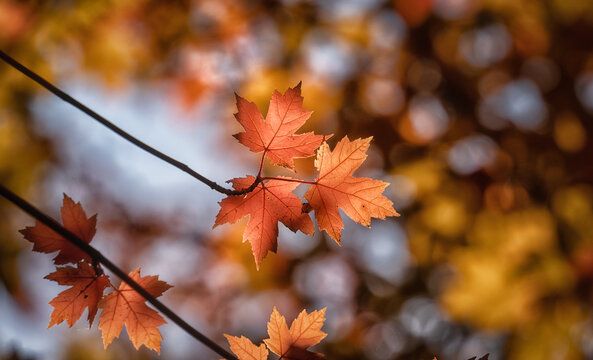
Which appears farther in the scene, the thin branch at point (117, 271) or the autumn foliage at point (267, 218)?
the autumn foliage at point (267, 218)

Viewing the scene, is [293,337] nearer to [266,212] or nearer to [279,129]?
[266,212]

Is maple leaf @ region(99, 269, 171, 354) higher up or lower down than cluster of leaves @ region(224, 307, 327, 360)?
higher up

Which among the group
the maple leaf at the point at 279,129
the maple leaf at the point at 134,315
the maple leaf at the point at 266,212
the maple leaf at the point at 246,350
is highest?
the maple leaf at the point at 279,129

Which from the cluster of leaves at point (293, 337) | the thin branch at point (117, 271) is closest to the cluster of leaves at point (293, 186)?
the cluster of leaves at point (293, 337)

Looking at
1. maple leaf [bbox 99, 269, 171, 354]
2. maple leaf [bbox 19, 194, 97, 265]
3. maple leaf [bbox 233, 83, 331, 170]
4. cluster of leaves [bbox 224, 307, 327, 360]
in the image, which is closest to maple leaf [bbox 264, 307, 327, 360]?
cluster of leaves [bbox 224, 307, 327, 360]

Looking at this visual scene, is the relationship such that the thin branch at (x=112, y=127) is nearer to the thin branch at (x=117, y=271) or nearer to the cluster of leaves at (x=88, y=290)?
the thin branch at (x=117, y=271)

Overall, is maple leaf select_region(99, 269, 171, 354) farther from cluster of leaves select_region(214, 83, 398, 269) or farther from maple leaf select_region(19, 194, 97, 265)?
cluster of leaves select_region(214, 83, 398, 269)

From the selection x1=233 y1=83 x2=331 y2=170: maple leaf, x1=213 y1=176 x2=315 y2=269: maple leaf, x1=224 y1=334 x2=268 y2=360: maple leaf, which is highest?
x1=233 y1=83 x2=331 y2=170: maple leaf

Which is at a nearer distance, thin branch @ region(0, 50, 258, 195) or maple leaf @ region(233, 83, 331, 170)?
thin branch @ region(0, 50, 258, 195)

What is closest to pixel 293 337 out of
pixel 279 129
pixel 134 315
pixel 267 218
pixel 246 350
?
pixel 246 350

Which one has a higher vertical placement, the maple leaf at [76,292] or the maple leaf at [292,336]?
the maple leaf at [76,292]
